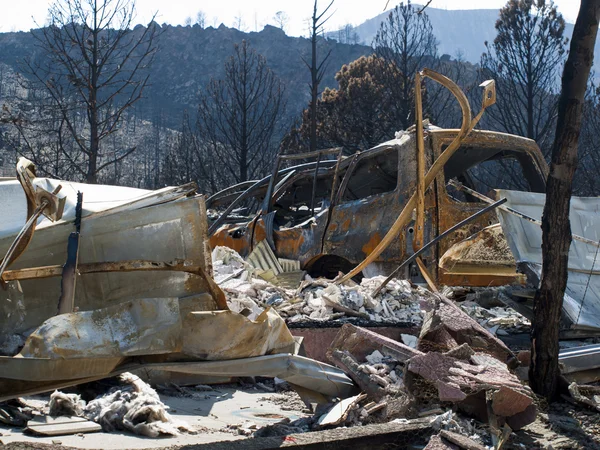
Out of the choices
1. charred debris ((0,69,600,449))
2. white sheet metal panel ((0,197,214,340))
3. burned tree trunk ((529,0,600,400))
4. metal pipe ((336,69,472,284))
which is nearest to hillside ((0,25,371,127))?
metal pipe ((336,69,472,284))

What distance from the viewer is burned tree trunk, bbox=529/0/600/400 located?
15.3ft

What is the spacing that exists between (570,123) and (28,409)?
3.81 metres

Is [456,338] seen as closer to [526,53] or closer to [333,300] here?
[333,300]

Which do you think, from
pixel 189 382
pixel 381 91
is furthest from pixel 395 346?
pixel 381 91

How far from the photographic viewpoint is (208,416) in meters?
4.30

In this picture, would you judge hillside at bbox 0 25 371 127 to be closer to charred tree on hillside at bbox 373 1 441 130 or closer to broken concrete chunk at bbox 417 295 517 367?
charred tree on hillside at bbox 373 1 441 130

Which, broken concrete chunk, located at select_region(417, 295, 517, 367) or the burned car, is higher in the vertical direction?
the burned car

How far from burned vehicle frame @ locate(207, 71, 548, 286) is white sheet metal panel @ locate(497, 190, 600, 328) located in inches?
19.4

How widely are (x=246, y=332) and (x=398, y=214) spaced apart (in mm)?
3804

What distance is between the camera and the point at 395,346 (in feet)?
16.2

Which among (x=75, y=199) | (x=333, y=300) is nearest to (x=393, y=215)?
(x=333, y=300)

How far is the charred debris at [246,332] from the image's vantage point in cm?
366

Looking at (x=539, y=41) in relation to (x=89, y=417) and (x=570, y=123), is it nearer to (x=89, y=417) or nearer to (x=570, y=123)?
(x=570, y=123)

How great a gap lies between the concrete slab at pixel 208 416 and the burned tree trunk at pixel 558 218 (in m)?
1.71
